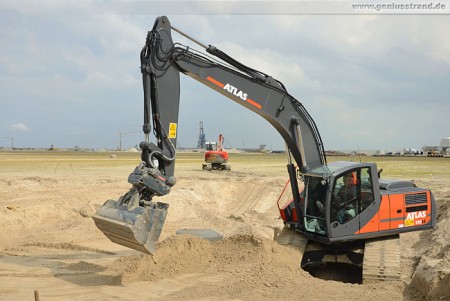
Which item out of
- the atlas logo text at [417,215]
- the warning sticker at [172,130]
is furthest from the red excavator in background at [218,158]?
the warning sticker at [172,130]

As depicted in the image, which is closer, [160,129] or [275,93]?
[160,129]

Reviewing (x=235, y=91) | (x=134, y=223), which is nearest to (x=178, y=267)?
(x=134, y=223)

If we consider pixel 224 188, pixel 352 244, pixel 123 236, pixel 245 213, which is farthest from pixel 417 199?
pixel 224 188

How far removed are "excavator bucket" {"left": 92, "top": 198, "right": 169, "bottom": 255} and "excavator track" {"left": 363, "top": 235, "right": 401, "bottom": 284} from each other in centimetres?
373

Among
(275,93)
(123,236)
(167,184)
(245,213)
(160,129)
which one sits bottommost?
(245,213)

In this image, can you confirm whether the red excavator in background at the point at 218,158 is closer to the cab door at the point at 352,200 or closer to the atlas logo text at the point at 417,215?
the atlas logo text at the point at 417,215

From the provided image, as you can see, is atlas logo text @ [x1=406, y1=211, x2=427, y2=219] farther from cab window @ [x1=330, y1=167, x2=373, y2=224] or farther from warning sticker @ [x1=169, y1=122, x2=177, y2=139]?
warning sticker @ [x1=169, y1=122, x2=177, y2=139]

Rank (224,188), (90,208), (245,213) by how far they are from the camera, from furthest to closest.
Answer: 1. (224,188)
2. (245,213)
3. (90,208)

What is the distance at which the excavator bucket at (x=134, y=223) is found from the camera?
7.03m

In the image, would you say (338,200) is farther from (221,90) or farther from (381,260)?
(221,90)

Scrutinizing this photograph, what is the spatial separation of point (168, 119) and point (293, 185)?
2972 mm

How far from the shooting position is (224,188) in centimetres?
2275

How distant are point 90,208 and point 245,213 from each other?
6.07 m

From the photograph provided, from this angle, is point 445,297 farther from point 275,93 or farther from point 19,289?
point 19,289
